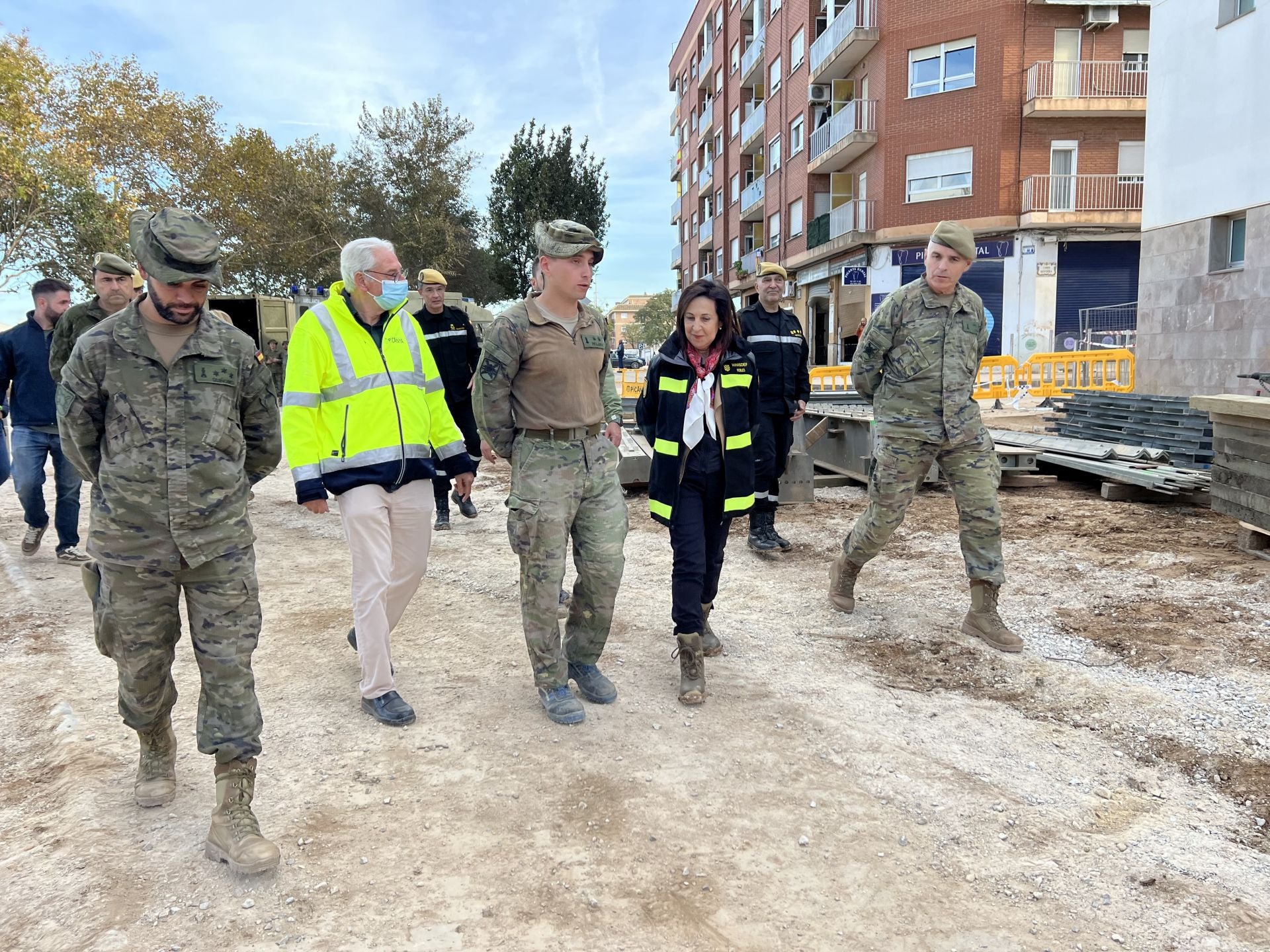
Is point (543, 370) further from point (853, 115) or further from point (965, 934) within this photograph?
point (853, 115)

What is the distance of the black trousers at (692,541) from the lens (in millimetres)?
3922

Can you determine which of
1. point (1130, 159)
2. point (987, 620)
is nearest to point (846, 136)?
point (1130, 159)

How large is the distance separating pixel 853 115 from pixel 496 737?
28755 millimetres

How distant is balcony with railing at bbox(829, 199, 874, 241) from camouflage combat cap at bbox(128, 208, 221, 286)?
2716cm

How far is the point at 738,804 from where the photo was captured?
2969 millimetres

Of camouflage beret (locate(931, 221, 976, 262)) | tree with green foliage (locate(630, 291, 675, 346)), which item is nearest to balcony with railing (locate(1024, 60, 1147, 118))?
camouflage beret (locate(931, 221, 976, 262))

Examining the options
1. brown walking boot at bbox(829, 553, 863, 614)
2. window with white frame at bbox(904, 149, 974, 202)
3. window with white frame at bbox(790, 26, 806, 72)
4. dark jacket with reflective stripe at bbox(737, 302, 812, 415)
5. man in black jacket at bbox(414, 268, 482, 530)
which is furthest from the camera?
window with white frame at bbox(790, 26, 806, 72)

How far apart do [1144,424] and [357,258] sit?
8.20 metres

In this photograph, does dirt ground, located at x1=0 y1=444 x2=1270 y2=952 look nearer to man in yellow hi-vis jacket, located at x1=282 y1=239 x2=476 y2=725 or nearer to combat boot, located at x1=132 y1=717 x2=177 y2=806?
combat boot, located at x1=132 y1=717 x2=177 y2=806

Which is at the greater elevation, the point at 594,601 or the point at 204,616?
the point at 204,616

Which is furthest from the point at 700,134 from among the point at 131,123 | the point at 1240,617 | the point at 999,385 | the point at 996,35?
the point at 1240,617

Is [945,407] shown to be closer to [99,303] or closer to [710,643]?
A: [710,643]

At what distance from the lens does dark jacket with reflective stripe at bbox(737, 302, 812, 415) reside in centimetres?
641

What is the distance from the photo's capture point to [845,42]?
2761 cm
